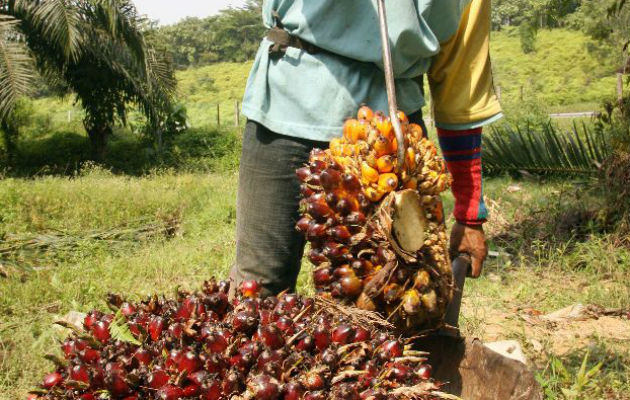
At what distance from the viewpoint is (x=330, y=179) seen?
4.73 ft

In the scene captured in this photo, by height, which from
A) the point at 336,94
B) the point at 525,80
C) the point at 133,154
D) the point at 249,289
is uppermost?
the point at 525,80

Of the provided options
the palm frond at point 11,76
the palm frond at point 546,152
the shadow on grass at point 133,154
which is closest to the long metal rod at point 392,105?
the palm frond at point 546,152

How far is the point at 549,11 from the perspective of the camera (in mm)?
3732

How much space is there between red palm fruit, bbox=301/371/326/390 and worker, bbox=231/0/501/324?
87 cm

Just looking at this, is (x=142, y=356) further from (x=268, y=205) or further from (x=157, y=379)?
(x=268, y=205)

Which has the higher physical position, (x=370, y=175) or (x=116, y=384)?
(x=370, y=175)

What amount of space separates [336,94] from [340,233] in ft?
1.91

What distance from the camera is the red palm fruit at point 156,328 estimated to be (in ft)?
4.35

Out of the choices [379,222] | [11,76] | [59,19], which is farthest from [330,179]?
[59,19]

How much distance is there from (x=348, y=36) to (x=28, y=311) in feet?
11.6

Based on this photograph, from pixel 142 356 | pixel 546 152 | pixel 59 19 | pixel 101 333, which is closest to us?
pixel 142 356

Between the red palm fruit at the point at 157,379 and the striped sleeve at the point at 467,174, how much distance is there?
1.32 meters

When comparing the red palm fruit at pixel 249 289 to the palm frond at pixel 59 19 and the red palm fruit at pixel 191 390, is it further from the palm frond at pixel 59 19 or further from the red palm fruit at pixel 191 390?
the palm frond at pixel 59 19

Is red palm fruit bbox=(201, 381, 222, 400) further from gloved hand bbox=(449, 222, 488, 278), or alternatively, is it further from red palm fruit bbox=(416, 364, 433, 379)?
gloved hand bbox=(449, 222, 488, 278)
